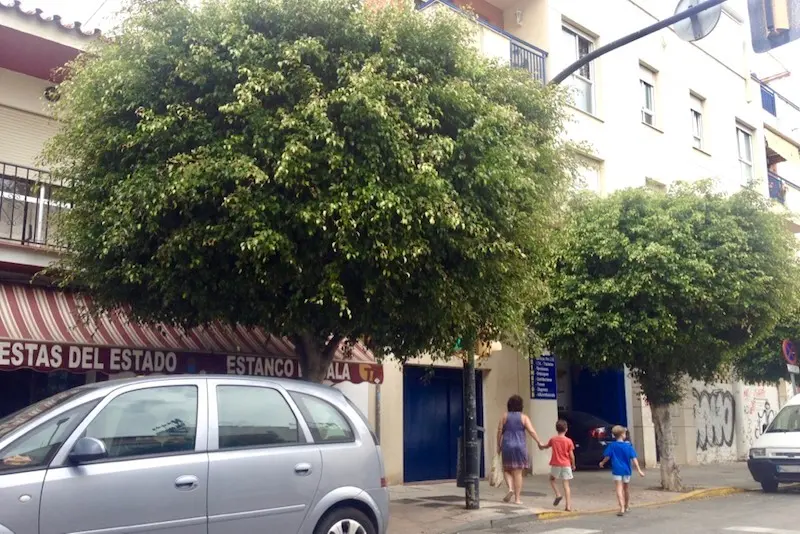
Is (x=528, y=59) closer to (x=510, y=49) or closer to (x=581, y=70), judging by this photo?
(x=510, y=49)

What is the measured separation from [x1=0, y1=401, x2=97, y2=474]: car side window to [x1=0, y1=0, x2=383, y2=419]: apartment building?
4.18 m

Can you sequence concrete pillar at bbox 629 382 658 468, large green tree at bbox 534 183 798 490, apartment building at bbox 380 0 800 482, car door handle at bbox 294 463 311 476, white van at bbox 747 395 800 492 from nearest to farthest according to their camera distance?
1. car door handle at bbox 294 463 311 476
2. large green tree at bbox 534 183 798 490
3. white van at bbox 747 395 800 492
4. apartment building at bbox 380 0 800 482
5. concrete pillar at bbox 629 382 658 468

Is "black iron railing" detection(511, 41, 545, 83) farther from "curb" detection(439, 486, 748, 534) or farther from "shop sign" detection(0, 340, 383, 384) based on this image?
"curb" detection(439, 486, 748, 534)

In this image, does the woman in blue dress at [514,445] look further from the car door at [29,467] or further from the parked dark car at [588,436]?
the car door at [29,467]

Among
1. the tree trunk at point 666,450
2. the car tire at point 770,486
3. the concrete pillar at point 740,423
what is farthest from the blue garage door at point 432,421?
the concrete pillar at point 740,423

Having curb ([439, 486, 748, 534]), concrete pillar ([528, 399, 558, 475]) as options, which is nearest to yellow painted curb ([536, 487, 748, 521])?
curb ([439, 486, 748, 534])

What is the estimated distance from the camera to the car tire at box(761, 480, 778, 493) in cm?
1482

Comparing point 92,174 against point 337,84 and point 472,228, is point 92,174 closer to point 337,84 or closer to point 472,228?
point 337,84

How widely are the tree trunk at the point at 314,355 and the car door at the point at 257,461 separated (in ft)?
9.85

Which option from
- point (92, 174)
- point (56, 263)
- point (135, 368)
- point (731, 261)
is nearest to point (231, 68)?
point (92, 174)

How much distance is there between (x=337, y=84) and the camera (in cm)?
848

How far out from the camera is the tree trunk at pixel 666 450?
583 inches

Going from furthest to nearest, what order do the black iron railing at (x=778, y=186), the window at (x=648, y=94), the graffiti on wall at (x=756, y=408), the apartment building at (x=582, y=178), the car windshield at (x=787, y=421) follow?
the black iron railing at (x=778, y=186), the graffiti on wall at (x=756, y=408), the window at (x=648, y=94), the car windshield at (x=787, y=421), the apartment building at (x=582, y=178)

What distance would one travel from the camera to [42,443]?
17.7 ft
